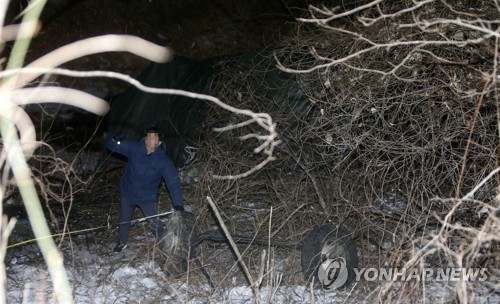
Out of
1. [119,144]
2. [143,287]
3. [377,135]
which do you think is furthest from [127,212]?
[377,135]

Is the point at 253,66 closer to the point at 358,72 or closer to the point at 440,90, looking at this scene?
the point at 358,72

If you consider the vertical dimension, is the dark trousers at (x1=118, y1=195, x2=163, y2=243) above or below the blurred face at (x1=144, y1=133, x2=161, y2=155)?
below

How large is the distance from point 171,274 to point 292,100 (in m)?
2.68

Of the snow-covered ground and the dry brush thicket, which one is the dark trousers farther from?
the dry brush thicket

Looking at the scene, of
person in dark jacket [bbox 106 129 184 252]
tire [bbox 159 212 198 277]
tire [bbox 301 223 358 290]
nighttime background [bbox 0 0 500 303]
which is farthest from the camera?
person in dark jacket [bbox 106 129 184 252]

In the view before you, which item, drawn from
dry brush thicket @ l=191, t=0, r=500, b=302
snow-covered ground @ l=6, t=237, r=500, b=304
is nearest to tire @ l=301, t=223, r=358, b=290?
snow-covered ground @ l=6, t=237, r=500, b=304

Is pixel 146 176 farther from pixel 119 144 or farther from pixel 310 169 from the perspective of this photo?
pixel 310 169

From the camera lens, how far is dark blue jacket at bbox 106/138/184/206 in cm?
833

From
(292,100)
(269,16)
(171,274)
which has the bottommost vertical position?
(269,16)

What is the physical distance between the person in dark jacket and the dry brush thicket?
2.27ft

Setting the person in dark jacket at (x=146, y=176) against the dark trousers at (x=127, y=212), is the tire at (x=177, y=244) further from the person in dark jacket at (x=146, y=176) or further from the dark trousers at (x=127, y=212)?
the dark trousers at (x=127, y=212)

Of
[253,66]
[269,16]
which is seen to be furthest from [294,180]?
[269,16]

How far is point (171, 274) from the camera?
7.61 meters

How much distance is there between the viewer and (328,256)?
24.5 feet
